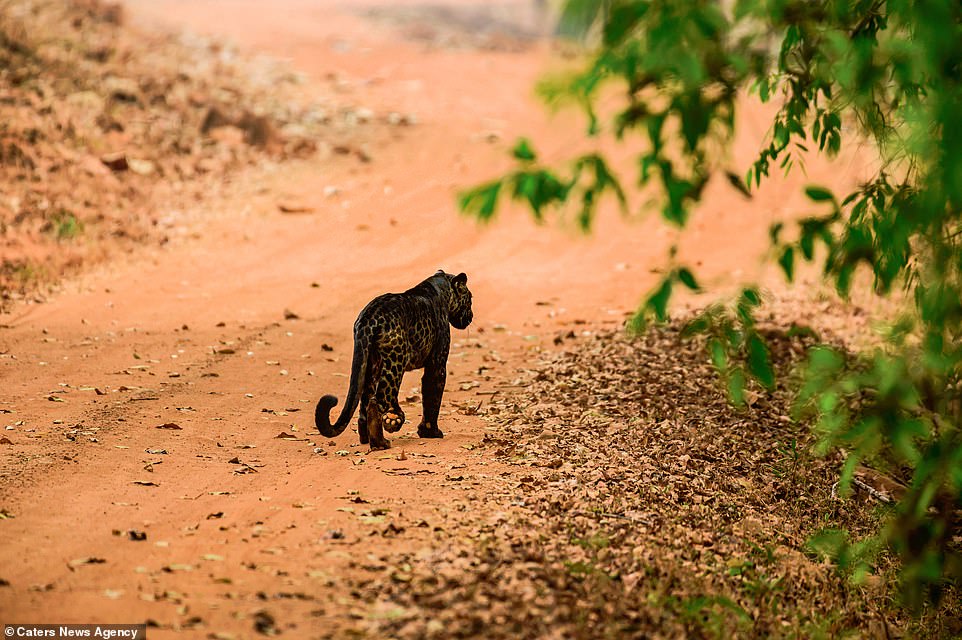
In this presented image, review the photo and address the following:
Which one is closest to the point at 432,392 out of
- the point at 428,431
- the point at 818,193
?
the point at 428,431

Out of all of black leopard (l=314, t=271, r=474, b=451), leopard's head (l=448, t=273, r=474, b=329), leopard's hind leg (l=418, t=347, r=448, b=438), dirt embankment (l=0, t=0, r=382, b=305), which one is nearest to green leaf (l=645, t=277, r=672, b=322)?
black leopard (l=314, t=271, r=474, b=451)

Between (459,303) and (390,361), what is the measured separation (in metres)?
1.24

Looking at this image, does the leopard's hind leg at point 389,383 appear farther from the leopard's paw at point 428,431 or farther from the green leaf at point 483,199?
the green leaf at point 483,199

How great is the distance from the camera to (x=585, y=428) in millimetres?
8359

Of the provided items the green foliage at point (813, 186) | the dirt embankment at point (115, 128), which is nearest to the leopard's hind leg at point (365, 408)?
the green foliage at point (813, 186)

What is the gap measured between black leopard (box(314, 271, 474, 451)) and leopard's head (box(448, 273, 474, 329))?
37 cm

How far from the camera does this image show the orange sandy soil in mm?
5473

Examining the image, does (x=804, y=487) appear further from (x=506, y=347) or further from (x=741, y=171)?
(x=741, y=171)

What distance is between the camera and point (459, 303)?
27.9 ft

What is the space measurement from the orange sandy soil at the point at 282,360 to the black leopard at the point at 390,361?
0.77 ft

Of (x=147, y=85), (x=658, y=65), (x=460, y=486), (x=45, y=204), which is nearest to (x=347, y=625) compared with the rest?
(x=460, y=486)

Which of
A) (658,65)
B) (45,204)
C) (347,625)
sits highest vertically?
(658,65)

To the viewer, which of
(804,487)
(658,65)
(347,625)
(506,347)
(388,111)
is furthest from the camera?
(388,111)

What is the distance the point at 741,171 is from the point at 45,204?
11.5 m
